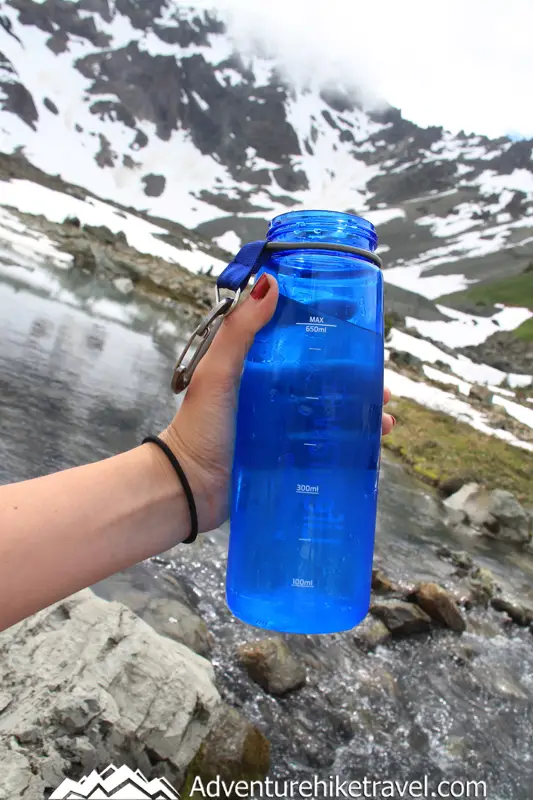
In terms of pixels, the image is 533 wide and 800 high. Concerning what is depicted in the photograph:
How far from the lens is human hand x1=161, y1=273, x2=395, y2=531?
239 cm

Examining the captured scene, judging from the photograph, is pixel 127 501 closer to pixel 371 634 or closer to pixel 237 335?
pixel 237 335

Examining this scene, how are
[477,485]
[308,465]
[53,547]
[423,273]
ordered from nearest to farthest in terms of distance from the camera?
[53,547] → [308,465] → [477,485] → [423,273]

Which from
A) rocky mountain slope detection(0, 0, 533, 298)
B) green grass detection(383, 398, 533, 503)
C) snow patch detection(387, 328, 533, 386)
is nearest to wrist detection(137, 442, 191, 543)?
green grass detection(383, 398, 533, 503)

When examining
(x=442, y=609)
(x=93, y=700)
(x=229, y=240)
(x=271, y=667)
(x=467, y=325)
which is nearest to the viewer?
(x=93, y=700)

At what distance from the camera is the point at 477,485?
1432 cm

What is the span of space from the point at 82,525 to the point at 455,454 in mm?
16436

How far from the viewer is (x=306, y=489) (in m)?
2.26

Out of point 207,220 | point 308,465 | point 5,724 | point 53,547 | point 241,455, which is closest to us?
point 53,547

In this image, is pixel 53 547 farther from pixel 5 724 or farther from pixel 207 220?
pixel 207 220

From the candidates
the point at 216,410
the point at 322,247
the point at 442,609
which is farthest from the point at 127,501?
the point at 442,609

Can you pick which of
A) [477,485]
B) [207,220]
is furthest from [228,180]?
[477,485]

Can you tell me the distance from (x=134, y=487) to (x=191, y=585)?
519cm

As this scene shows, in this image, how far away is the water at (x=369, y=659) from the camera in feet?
17.5

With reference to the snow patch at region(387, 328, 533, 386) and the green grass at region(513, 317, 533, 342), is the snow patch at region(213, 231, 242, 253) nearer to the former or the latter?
the green grass at region(513, 317, 533, 342)
